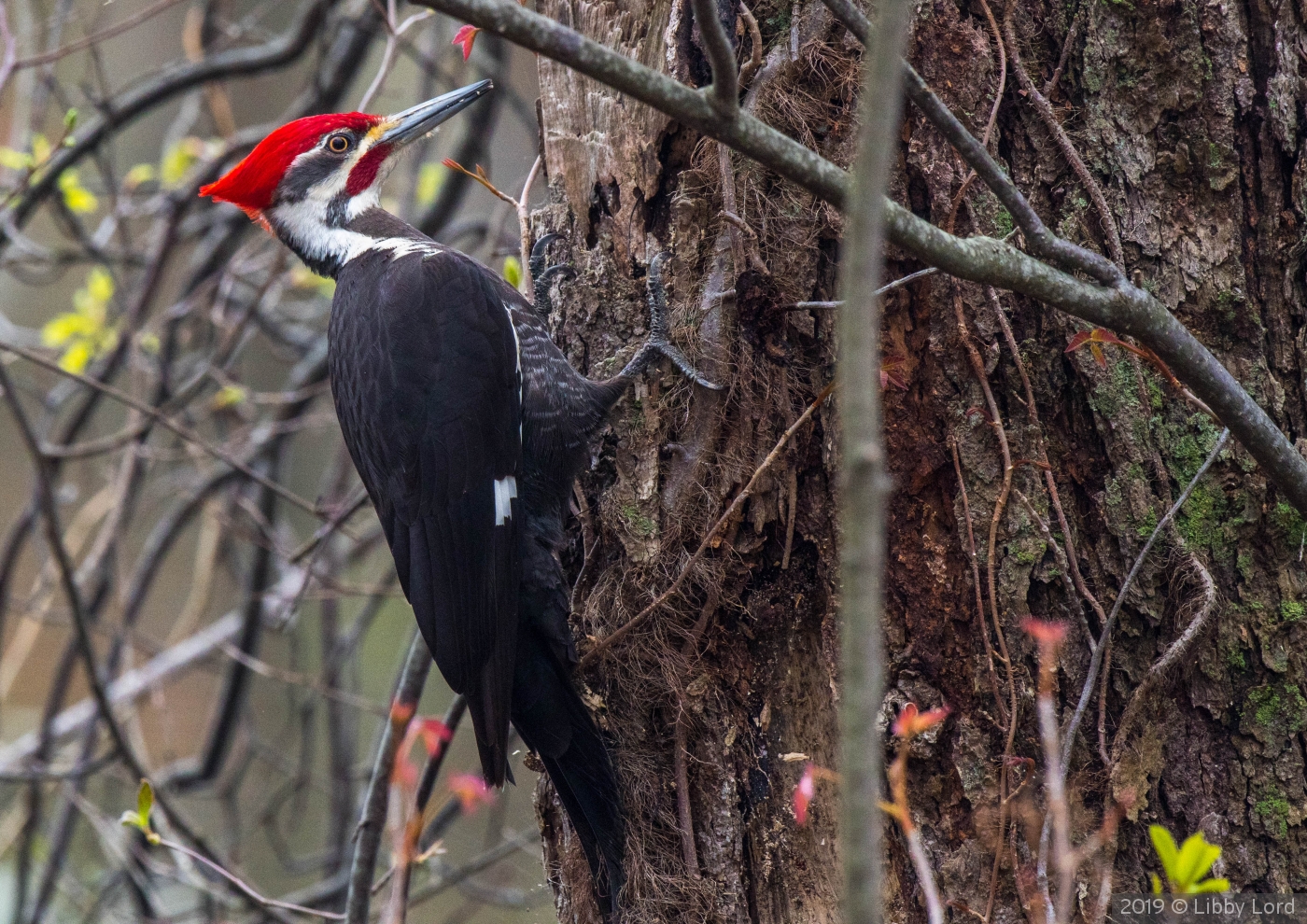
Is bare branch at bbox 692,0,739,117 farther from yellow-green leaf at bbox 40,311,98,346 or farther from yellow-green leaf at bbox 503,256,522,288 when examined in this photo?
yellow-green leaf at bbox 40,311,98,346

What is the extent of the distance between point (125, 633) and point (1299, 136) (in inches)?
124

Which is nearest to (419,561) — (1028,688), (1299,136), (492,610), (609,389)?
(492,610)

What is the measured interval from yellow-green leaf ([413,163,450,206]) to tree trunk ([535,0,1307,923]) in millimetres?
2199

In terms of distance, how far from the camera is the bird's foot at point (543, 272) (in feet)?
7.88

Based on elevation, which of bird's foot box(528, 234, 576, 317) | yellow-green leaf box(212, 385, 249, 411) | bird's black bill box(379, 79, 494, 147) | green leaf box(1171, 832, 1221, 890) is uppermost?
bird's black bill box(379, 79, 494, 147)

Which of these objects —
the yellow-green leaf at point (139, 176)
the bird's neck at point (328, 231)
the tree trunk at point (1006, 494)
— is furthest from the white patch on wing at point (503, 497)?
the yellow-green leaf at point (139, 176)

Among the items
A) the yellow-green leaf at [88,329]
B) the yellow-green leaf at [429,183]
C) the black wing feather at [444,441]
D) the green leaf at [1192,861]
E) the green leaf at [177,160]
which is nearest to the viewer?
the green leaf at [1192,861]

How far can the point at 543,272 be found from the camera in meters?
2.45

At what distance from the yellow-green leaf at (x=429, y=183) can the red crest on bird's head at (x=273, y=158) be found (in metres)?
1.19

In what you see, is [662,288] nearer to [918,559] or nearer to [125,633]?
[918,559]

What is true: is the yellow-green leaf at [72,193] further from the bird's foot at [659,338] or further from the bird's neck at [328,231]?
the bird's foot at [659,338]

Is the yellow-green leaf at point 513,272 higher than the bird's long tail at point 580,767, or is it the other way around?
the yellow-green leaf at point 513,272

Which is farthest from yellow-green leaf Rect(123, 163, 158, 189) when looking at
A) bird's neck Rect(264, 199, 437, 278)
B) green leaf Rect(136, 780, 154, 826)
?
green leaf Rect(136, 780, 154, 826)

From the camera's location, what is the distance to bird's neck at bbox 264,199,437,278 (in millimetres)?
2950
